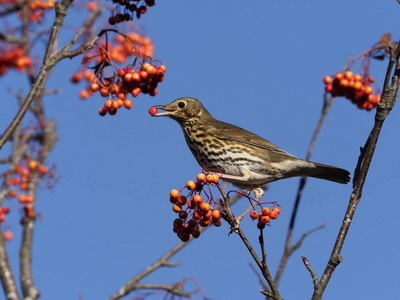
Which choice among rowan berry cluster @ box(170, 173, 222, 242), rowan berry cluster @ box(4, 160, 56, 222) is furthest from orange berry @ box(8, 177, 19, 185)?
rowan berry cluster @ box(170, 173, 222, 242)

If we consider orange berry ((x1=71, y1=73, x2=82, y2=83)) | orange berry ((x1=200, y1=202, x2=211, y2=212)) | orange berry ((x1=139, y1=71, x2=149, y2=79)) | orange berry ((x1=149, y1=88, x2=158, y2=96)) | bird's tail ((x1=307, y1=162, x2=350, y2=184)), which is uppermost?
orange berry ((x1=71, y1=73, x2=82, y2=83))

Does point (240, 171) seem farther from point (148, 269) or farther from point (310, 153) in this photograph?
point (148, 269)

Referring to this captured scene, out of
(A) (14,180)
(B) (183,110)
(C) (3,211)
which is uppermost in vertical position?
(B) (183,110)

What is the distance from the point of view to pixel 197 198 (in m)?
3.21

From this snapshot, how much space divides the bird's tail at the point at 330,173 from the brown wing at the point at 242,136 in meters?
0.28

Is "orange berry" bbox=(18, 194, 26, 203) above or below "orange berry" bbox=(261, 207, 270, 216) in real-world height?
above

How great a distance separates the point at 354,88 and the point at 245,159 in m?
1.50

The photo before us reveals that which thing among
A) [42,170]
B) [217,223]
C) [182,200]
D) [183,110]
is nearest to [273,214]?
[217,223]

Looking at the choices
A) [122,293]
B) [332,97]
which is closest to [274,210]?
[122,293]

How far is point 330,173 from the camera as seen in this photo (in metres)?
5.38

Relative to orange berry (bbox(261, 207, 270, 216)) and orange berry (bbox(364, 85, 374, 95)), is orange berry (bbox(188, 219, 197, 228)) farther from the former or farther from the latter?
orange berry (bbox(364, 85, 374, 95))

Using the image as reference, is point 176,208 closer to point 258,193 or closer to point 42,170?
point 258,193

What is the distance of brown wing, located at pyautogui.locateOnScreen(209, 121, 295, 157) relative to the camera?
5.56 metres

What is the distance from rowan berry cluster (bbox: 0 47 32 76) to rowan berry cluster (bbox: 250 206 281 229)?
515 cm
